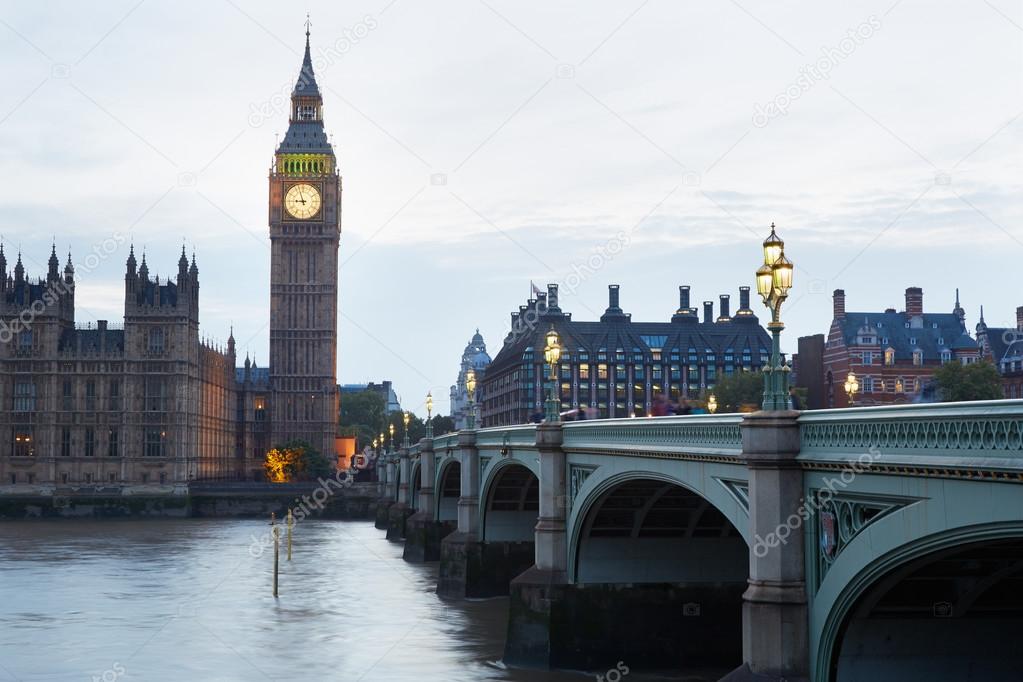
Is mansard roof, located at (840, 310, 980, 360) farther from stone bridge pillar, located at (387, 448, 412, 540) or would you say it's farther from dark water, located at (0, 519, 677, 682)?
dark water, located at (0, 519, 677, 682)

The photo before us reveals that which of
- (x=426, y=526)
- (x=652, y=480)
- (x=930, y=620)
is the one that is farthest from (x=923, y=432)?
(x=426, y=526)

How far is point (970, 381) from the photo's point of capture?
272ft

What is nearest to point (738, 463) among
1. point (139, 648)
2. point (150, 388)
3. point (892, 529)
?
point (892, 529)

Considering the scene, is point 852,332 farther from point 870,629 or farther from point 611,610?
point 870,629

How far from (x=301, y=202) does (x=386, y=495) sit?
182ft

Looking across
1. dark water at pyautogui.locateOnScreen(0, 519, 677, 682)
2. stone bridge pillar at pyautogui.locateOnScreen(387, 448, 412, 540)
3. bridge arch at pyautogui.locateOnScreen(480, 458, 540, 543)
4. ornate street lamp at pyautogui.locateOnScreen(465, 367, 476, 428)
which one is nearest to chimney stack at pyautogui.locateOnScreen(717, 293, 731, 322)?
A: stone bridge pillar at pyautogui.locateOnScreen(387, 448, 412, 540)

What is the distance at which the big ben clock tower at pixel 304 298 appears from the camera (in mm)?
163450

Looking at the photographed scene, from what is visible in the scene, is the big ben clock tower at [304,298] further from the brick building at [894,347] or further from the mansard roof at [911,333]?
the mansard roof at [911,333]

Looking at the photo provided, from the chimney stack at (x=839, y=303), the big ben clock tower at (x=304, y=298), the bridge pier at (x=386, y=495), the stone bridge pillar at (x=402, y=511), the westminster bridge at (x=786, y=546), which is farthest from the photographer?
the big ben clock tower at (x=304, y=298)

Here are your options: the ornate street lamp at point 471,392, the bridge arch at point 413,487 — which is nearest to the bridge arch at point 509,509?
the ornate street lamp at point 471,392

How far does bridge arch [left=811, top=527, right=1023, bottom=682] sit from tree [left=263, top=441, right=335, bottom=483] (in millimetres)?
129524
